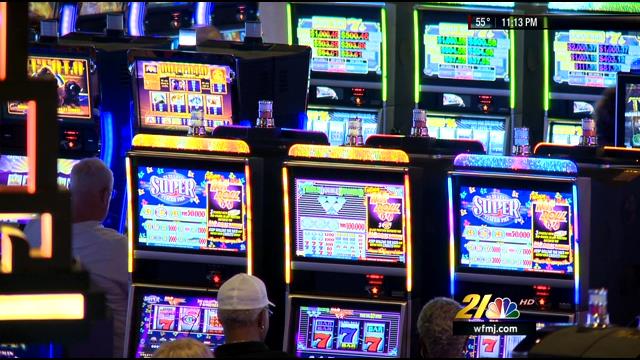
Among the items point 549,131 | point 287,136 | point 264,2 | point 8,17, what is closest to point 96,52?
point 287,136

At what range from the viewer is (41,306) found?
93.0 inches

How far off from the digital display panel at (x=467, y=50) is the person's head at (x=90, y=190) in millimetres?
5622

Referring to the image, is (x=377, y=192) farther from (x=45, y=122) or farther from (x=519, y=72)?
(x=519, y=72)

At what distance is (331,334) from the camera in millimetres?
6168

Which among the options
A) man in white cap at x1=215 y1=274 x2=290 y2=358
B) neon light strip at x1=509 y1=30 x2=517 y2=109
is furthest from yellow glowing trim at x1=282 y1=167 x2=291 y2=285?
neon light strip at x1=509 y1=30 x2=517 y2=109

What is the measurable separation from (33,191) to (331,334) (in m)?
3.87

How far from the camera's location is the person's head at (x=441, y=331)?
4.62 meters

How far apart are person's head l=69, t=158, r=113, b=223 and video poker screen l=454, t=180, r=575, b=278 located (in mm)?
1487

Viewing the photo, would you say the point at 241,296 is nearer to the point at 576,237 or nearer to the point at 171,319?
the point at 171,319

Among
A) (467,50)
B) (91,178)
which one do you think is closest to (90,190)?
(91,178)

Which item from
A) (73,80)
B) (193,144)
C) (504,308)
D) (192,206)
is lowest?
(504,308)

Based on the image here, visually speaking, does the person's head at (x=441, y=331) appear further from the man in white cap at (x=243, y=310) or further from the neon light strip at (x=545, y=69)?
the neon light strip at (x=545, y=69)

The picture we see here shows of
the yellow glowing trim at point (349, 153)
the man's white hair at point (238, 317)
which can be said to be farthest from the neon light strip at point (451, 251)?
the man's white hair at point (238, 317)

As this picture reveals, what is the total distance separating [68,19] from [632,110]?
535cm
